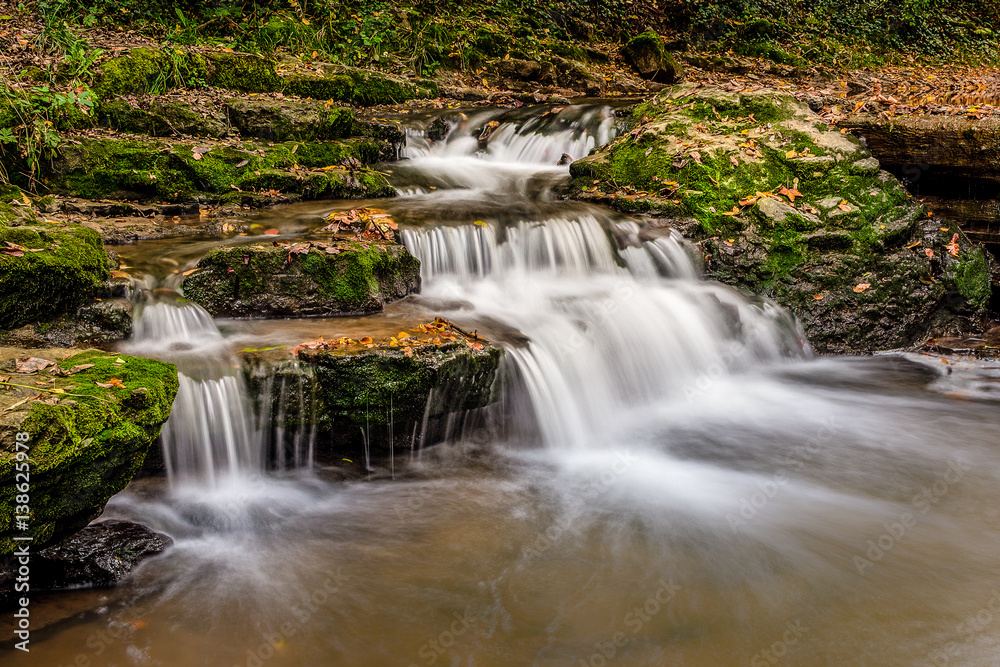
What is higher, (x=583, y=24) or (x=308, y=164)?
(x=583, y=24)

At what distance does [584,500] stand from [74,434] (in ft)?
10.1

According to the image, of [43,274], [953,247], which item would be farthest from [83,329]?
[953,247]

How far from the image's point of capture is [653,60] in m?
15.7

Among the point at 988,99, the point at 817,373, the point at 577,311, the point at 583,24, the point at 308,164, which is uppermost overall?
the point at 583,24

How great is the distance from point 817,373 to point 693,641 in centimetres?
452

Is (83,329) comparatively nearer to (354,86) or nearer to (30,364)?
(30,364)

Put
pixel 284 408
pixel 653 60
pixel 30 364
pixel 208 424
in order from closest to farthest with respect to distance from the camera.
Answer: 1. pixel 30 364
2. pixel 208 424
3. pixel 284 408
4. pixel 653 60

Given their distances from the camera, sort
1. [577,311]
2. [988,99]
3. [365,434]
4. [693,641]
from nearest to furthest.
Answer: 1. [693,641]
2. [365,434]
3. [577,311]
4. [988,99]

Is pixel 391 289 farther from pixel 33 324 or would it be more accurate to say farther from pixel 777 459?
pixel 777 459

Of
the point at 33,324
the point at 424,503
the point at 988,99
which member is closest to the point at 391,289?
the point at 424,503

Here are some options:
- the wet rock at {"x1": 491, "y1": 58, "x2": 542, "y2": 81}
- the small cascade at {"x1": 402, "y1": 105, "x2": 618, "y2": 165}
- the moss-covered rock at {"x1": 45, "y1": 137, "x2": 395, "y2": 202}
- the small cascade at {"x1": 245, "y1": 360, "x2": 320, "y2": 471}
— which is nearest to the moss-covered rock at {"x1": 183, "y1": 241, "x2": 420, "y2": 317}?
the small cascade at {"x1": 245, "y1": 360, "x2": 320, "y2": 471}

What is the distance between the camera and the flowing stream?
10.9ft

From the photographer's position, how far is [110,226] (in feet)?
21.4

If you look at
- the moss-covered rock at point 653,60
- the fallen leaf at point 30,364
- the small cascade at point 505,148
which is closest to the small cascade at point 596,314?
the small cascade at point 505,148
